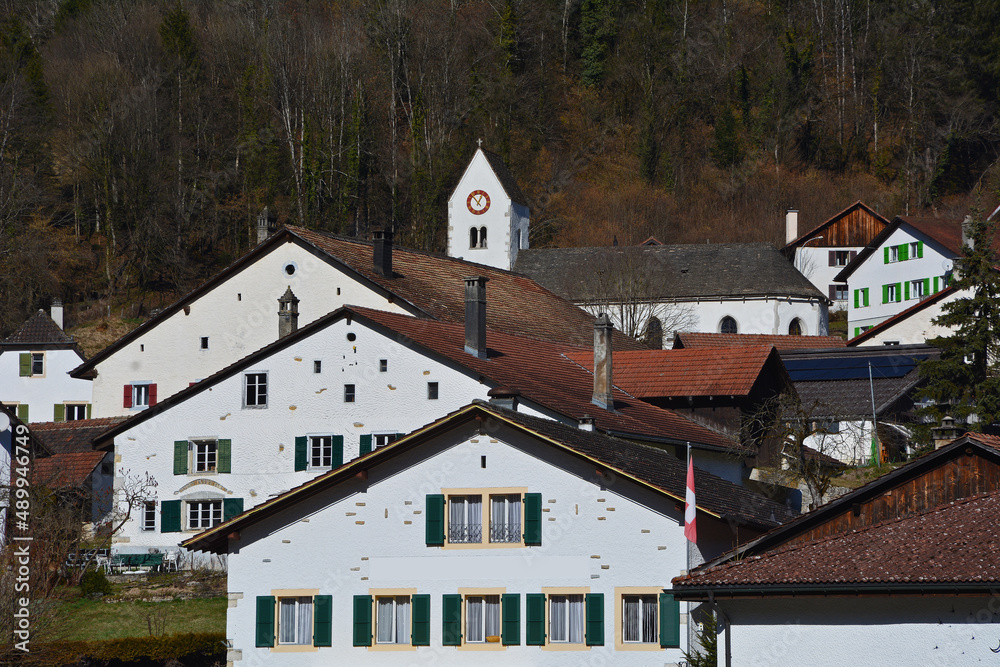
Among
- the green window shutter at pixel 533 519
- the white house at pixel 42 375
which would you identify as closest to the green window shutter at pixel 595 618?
the green window shutter at pixel 533 519

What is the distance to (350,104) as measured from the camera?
265ft

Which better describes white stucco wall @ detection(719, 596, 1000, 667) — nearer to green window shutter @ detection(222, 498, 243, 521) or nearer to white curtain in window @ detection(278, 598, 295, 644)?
white curtain in window @ detection(278, 598, 295, 644)

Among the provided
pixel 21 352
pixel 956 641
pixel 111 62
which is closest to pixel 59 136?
pixel 111 62

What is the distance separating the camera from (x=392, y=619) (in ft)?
77.3

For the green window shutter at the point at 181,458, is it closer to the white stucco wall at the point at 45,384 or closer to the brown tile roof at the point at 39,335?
the white stucco wall at the point at 45,384

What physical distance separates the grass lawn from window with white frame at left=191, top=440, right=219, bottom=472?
4826mm

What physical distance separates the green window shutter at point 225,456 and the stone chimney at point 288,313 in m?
6.74

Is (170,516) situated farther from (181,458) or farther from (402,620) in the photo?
(402,620)

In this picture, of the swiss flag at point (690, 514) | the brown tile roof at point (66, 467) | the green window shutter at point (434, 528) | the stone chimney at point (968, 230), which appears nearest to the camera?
the swiss flag at point (690, 514)

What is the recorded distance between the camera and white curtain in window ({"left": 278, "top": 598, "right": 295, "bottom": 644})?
2375 cm

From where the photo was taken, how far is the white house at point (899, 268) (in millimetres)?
65438

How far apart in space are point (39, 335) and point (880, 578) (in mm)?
45445
